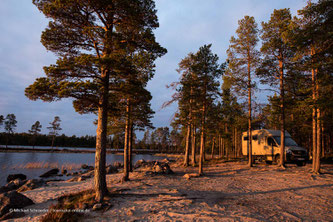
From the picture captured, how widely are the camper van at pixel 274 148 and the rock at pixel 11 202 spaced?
19.6 metres

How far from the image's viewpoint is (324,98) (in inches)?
410

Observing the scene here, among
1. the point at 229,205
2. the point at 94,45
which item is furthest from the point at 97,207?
the point at 94,45

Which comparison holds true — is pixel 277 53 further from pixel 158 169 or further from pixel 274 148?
pixel 158 169

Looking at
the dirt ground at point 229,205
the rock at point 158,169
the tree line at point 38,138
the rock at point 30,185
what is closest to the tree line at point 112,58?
the dirt ground at point 229,205

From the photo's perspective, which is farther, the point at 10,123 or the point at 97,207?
the point at 10,123

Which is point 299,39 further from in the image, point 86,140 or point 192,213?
point 86,140

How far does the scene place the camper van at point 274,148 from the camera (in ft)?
52.9

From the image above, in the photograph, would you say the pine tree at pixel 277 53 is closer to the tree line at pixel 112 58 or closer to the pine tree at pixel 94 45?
the tree line at pixel 112 58

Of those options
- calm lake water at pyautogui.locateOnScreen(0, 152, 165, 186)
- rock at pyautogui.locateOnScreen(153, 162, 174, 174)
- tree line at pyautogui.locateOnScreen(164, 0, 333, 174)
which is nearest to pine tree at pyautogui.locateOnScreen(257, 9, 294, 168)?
tree line at pyautogui.locateOnScreen(164, 0, 333, 174)

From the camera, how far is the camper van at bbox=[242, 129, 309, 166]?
52.9 ft

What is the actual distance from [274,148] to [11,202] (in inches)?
794

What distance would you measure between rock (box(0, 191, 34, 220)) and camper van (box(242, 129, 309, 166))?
64.4 feet

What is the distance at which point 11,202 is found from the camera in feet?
22.7

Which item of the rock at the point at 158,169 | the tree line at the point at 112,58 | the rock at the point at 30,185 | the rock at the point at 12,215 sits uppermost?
the tree line at the point at 112,58
